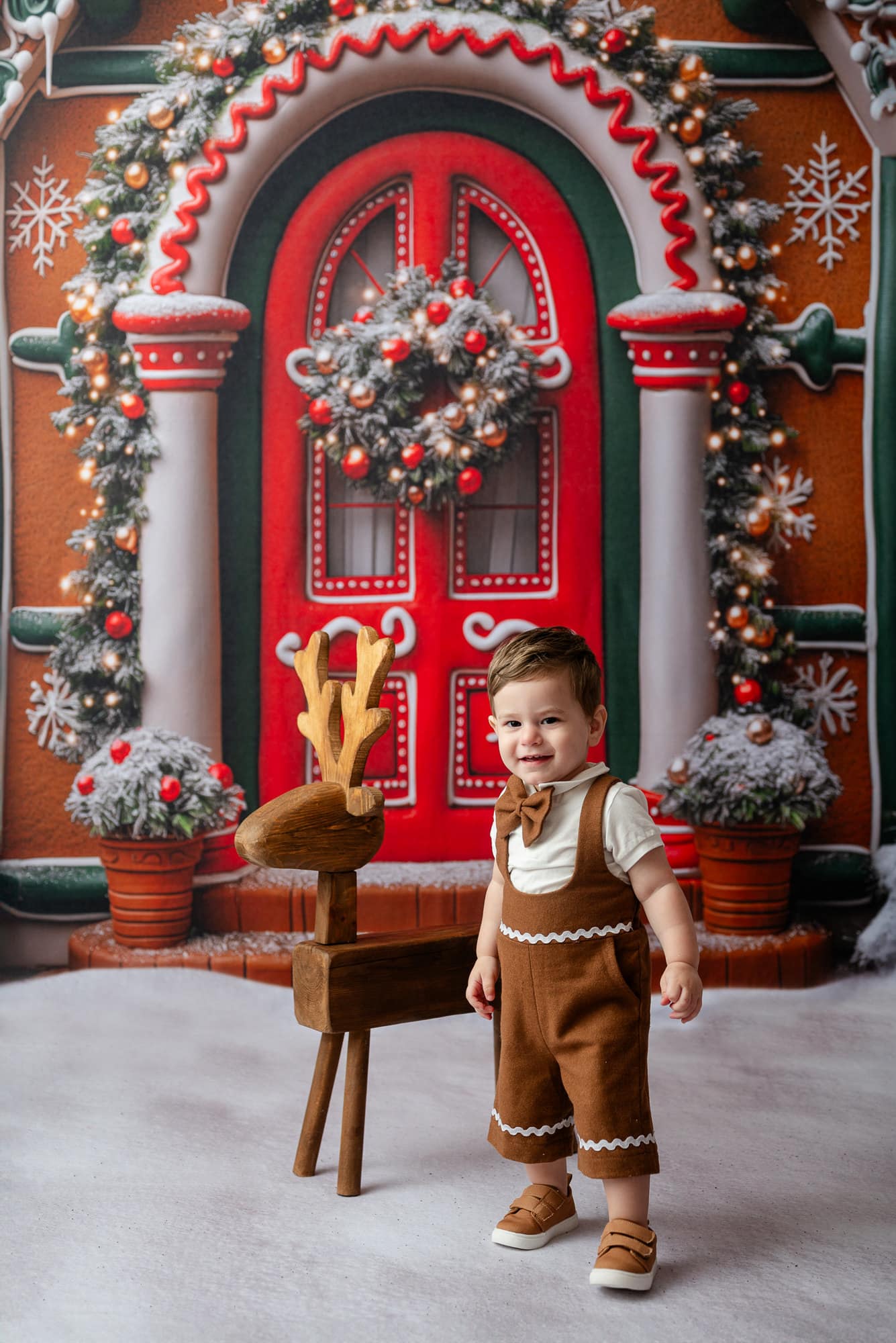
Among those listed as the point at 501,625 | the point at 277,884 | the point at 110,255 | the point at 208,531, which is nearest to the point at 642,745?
the point at 501,625

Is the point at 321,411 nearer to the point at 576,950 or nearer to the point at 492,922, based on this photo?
the point at 492,922

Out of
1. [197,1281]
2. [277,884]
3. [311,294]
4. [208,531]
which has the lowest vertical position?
[197,1281]

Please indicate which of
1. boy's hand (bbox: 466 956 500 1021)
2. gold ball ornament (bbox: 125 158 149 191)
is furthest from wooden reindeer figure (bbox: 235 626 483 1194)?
gold ball ornament (bbox: 125 158 149 191)

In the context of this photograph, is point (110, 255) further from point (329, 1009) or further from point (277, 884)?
point (329, 1009)

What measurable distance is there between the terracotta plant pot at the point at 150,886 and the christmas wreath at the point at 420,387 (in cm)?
115

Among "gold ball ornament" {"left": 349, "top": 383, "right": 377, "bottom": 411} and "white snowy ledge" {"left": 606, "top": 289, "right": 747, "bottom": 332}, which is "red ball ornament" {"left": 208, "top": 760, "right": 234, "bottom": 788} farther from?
"white snowy ledge" {"left": 606, "top": 289, "right": 747, "bottom": 332}

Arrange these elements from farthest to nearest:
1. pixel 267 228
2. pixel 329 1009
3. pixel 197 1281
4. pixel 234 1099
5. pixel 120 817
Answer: pixel 267 228 < pixel 120 817 < pixel 234 1099 < pixel 329 1009 < pixel 197 1281

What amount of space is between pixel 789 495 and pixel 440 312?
111 cm

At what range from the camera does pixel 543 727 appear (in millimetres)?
1803

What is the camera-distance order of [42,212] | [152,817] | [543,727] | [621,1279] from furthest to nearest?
[42,212] → [152,817] → [543,727] → [621,1279]

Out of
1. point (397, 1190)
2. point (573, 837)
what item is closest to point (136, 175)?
point (573, 837)

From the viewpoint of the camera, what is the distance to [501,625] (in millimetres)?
3449

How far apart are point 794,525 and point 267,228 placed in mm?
1712

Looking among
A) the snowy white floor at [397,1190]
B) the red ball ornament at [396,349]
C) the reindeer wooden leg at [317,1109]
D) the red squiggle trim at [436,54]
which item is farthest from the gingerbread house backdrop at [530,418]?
the reindeer wooden leg at [317,1109]
